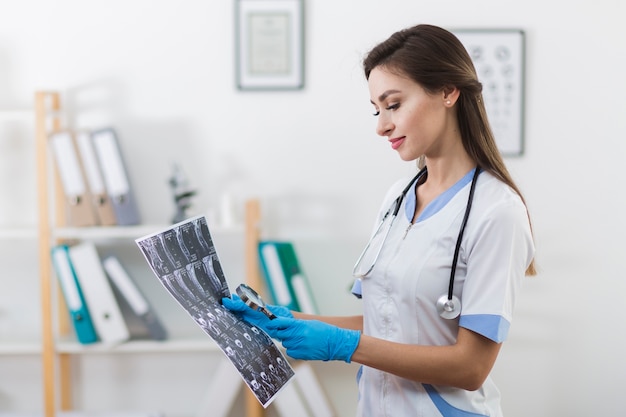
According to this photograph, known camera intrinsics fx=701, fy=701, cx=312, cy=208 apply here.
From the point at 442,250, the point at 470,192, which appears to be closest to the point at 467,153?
the point at 470,192

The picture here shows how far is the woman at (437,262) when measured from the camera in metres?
1.20

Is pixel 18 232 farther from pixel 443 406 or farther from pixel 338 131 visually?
pixel 443 406

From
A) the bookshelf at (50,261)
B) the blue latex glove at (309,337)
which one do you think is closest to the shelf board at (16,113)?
the bookshelf at (50,261)

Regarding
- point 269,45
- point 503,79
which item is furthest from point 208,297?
point 503,79

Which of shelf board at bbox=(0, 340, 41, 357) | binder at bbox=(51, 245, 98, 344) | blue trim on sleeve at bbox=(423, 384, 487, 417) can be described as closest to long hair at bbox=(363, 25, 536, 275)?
blue trim on sleeve at bbox=(423, 384, 487, 417)

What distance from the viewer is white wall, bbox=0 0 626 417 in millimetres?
2363

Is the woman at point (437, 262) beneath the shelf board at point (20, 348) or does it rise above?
above

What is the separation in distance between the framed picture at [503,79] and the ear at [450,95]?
1.16 meters

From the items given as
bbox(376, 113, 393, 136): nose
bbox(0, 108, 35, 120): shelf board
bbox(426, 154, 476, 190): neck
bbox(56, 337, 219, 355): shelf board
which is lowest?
bbox(56, 337, 219, 355): shelf board

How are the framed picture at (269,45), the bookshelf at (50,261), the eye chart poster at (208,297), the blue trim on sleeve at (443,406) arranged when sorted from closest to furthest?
the eye chart poster at (208,297) → the blue trim on sleeve at (443,406) → the bookshelf at (50,261) → the framed picture at (269,45)

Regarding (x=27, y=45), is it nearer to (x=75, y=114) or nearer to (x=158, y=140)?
(x=75, y=114)

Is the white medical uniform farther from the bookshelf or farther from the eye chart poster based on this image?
the bookshelf

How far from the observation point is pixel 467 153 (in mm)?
1317

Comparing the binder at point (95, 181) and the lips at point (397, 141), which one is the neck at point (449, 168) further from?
the binder at point (95, 181)
